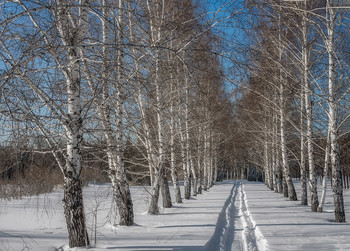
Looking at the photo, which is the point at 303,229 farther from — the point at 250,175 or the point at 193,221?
the point at 250,175

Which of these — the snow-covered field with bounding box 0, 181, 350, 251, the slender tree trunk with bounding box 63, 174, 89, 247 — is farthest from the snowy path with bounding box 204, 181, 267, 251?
the slender tree trunk with bounding box 63, 174, 89, 247

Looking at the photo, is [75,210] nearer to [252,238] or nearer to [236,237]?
[236,237]

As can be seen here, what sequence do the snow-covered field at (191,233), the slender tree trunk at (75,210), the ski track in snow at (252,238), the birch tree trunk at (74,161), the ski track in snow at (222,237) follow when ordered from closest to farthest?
the birch tree trunk at (74,161)
the slender tree trunk at (75,210)
the snow-covered field at (191,233)
the ski track in snow at (252,238)
the ski track in snow at (222,237)

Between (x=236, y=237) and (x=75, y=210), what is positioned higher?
(x=75, y=210)

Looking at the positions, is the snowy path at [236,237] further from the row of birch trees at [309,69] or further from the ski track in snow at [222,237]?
the row of birch trees at [309,69]

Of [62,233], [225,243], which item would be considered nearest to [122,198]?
[62,233]

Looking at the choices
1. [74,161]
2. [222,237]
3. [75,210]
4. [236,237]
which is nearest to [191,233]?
[222,237]

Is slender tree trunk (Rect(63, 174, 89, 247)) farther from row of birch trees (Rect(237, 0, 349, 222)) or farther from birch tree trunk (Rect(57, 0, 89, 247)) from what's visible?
row of birch trees (Rect(237, 0, 349, 222))

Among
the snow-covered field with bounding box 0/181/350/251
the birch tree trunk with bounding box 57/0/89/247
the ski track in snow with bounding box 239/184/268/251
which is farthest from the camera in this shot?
the ski track in snow with bounding box 239/184/268/251

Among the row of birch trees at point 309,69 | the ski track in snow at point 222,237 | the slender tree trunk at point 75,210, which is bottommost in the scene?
the ski track in snow at point 222,237

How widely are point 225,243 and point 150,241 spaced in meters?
1.42

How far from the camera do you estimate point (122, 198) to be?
8820mm

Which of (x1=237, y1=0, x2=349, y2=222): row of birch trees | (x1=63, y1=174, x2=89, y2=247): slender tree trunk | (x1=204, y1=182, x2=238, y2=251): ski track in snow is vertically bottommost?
(x1=204, y1=182, x2=238, y2=251): ski track in snow

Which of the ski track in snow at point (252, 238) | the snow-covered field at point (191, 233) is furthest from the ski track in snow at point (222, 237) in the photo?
the ski track in snow at point (252, 238)
